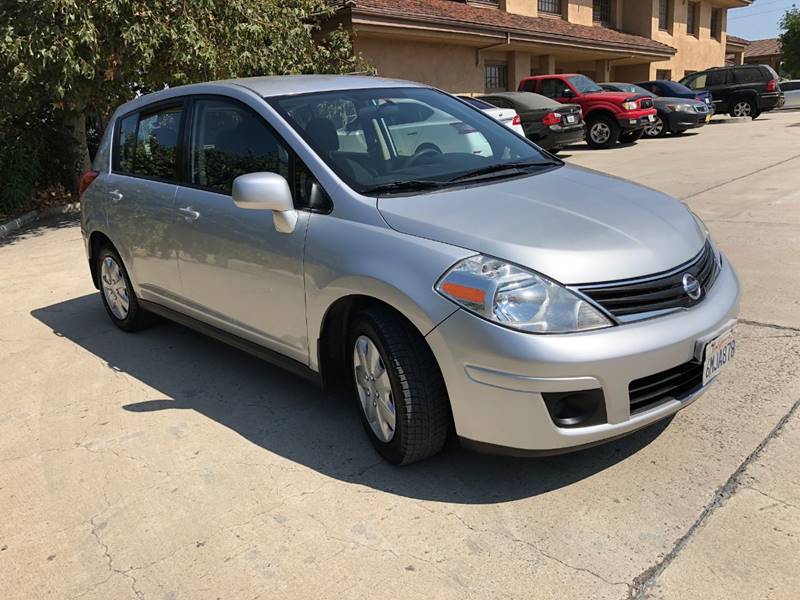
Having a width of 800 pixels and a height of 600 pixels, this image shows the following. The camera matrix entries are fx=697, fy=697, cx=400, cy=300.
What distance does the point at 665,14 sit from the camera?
1214 inches

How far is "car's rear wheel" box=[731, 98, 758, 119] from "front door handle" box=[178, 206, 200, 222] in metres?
23.0

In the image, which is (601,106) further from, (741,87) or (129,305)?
(129,305)

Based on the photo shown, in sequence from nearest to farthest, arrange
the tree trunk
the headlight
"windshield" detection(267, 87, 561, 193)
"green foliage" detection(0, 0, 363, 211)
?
the headlight, "windshield" detection(267, 87, 561, 193), "green foliage" detection(0, 0, 363, 211), the tree trunk

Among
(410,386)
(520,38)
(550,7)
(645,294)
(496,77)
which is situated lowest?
(410,386)

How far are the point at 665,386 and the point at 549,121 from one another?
12.7 metres

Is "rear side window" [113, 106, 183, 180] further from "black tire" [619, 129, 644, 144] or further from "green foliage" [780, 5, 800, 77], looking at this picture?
"green foliage" [780, 5, 800, 77]

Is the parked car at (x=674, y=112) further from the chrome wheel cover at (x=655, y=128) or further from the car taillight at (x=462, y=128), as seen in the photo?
the car taillight at (x=462, y=128)

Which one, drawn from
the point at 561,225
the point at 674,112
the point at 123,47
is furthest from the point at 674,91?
the point at 561,225

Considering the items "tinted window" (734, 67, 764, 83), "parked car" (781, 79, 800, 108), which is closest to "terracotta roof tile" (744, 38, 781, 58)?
"parked car" (781, 79, 800, 108)

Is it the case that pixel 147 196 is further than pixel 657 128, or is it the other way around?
pixel 657 128

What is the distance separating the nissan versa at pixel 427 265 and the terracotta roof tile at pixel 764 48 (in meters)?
56.9

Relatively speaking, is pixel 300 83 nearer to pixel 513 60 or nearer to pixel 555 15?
pixel 513 60

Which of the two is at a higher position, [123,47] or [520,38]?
[520,38]

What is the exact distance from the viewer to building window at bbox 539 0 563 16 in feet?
80.1
